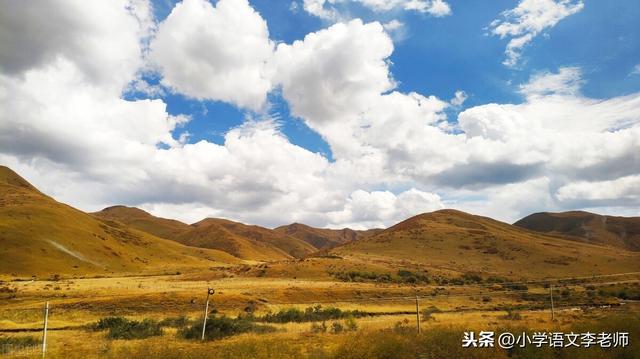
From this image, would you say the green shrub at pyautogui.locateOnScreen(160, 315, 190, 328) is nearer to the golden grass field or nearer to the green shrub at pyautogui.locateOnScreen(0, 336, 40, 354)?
the golden grass field

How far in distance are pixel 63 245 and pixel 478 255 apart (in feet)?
308

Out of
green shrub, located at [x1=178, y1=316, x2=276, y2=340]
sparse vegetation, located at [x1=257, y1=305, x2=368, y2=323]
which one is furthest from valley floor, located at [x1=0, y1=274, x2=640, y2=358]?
sparse vegetation, located at [x1=257, y1=305, x2=368, y2=323]

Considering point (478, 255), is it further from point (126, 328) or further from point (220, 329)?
point (126, 328)

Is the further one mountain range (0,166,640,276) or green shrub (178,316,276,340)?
mountain range (0,166,640,276)

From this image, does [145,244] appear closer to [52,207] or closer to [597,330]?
[52,207]

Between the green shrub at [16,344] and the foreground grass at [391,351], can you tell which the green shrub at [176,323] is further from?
the foreground grass at [391,351]

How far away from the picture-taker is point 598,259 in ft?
295

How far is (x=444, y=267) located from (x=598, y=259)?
121ft

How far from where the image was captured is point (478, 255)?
92.3 metres

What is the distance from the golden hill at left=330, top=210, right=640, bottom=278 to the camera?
80.3m

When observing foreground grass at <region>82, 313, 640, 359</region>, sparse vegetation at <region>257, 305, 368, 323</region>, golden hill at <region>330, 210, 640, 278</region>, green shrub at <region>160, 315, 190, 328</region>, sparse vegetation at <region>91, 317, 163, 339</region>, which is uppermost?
golden hill at <region>330, 210, 640, 278</region>

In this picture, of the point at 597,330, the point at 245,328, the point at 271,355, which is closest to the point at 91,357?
the point at 271,355

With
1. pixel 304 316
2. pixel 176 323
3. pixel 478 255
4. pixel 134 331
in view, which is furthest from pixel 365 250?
pixel 134 331

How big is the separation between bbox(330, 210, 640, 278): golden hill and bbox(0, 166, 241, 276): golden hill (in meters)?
56.6
